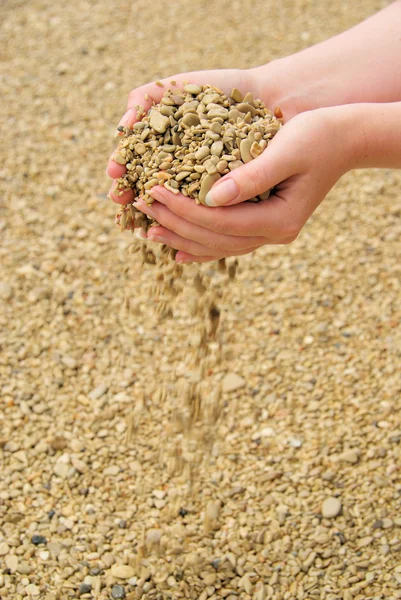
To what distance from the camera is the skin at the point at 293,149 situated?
59.1 inches

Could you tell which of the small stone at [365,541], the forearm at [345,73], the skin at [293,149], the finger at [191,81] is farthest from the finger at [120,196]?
the small stone at [365,541]

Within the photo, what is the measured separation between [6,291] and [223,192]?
4.57ft

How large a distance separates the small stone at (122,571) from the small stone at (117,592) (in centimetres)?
3

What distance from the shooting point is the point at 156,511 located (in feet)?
6.63

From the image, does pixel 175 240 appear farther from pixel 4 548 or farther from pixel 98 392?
pixel 4 548

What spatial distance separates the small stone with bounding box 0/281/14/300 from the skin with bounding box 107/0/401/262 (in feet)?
3.45

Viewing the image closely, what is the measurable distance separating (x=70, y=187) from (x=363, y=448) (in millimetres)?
1636

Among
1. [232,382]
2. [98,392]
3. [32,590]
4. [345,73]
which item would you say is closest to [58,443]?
[98,392]

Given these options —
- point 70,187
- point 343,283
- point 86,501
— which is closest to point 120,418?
point 86,501

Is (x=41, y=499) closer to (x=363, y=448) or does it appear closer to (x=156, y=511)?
(x=156, y=511)

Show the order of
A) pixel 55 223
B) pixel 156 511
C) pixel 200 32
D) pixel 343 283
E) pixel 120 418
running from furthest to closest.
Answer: pixel 200 32 → pixel 55 223 → pixel 343 283 → pixel 120 418 → pixel 156 511

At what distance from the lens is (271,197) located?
1.59 meters

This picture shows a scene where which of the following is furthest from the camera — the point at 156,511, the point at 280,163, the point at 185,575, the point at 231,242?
the point at 156,511

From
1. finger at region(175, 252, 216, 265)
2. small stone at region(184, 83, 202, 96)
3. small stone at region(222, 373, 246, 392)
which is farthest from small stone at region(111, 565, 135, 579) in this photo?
small stone at region(184, 83, 202, 96)
